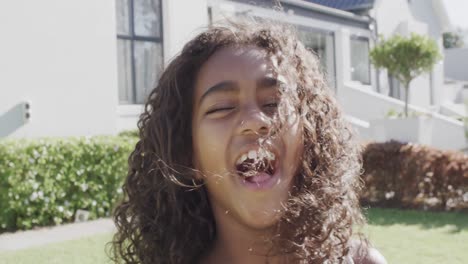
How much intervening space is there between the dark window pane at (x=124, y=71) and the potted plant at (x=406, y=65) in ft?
23.5

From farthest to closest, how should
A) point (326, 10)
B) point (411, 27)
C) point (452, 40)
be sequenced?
point (452, 40) < point (411, 27) < point (326, 10)

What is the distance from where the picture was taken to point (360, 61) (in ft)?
69.3

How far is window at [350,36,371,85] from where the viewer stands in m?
20.8

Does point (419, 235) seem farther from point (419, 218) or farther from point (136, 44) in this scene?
point (136, 44)

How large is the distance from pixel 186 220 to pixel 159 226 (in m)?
0.08

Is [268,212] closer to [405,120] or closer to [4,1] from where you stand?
[4,1]

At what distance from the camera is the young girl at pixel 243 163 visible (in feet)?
4.57

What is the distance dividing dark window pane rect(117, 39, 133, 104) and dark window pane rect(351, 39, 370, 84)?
10797 mm

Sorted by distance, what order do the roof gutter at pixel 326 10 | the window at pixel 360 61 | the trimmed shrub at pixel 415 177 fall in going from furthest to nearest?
the window at pixel 360 61 < the roof gutter at pixel 326 10 < the trimmed shrub at pixel 415 177

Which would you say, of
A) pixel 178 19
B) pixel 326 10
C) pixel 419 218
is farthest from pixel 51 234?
pixel 326 10

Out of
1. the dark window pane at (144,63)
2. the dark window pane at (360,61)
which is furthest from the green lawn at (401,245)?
the dark window pane at (360,61)

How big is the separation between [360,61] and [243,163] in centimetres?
2040

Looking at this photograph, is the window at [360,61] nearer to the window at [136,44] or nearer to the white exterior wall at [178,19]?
the white exterior wall at [178,19]

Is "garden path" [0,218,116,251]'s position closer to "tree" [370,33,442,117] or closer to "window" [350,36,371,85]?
"tree" [370,33,442,117]
